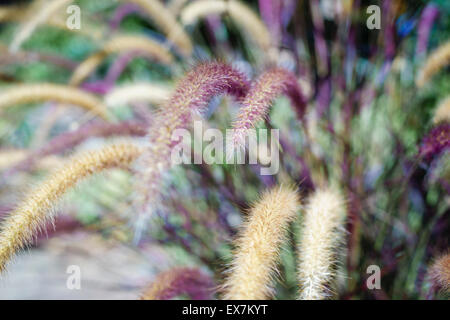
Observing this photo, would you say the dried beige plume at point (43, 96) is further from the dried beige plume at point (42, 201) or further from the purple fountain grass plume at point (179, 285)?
the purple fountain grass plume at point (179, 285)

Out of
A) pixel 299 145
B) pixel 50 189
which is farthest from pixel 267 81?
pixel 299 145

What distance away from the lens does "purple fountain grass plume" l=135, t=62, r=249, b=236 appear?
54 cm

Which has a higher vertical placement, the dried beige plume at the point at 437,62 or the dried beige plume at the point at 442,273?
the dried beige plume at the point at 437,62

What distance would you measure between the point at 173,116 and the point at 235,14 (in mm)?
694

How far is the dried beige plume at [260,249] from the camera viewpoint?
496 mm

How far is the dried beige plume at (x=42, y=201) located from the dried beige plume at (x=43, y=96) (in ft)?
1.43

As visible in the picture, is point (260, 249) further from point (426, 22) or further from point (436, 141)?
point (426, 22)

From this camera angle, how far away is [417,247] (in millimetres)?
1053

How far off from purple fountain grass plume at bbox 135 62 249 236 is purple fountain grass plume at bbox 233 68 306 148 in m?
0.05

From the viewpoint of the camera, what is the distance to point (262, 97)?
644 mm

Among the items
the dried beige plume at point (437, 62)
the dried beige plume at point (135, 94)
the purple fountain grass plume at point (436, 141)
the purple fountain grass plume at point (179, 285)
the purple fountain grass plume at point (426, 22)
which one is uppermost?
the purple fountain grass plume at point (426, 22)
